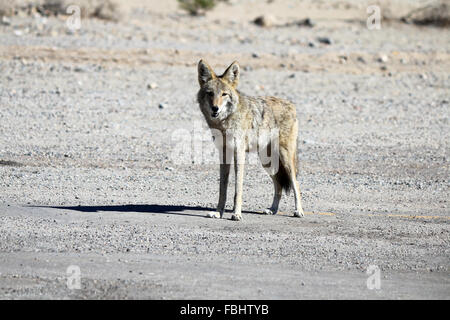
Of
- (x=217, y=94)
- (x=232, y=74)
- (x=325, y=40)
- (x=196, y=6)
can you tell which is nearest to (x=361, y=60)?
(x=325, y=40)

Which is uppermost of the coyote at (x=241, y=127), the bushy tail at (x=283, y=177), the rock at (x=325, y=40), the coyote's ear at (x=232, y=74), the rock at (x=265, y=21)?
the rock at (x=265, y=21)

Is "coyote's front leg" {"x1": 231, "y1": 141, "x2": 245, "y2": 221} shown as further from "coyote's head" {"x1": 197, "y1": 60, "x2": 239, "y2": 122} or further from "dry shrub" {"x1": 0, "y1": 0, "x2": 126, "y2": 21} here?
"dry shrub" {"x1": 0, "y1": 0, "x2": 126, "y2": 21}

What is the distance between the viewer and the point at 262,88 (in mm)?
17484

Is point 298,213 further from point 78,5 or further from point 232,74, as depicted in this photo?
point 78,5

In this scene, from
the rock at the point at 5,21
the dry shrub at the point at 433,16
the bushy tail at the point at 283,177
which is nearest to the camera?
the bushy tail at the point at 283,177

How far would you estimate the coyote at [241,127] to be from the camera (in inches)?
327

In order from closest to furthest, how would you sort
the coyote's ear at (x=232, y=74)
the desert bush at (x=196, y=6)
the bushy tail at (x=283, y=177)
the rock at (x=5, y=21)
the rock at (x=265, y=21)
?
the coyote's ear at (x=232, y=74) < the bushy tail at (x=283, y=177) < the rock at (x=5, y=21) < the rock at (x=265, y=21) < the desert bush at (x=196, y=6)

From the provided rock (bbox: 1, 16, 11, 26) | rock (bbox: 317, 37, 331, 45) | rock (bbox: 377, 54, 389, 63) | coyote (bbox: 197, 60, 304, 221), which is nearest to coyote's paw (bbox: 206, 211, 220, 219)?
coyote (bbox: 197, 60, 304, 221)

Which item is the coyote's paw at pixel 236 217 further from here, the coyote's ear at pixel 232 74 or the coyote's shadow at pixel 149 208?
the coyote's ear at pixel 232 74

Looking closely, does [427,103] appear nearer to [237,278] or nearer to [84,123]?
[84,123]

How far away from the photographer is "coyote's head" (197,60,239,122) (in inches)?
323

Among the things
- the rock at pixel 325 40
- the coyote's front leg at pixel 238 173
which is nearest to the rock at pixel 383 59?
the rock at pixel 325 40

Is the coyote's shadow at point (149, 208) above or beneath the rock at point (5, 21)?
beneath
